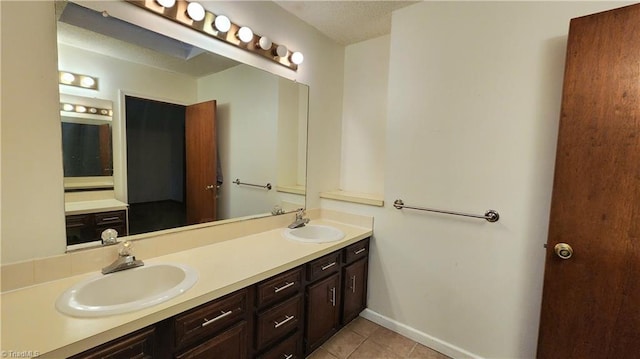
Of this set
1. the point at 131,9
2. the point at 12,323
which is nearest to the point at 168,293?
the point at 12,323

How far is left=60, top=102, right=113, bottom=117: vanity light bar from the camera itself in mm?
1158

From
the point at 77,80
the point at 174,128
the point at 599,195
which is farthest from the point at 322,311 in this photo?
the point at 77,80

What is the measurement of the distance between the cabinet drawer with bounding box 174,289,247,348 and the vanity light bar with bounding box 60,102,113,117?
40.5 inches

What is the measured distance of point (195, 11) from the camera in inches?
57.7

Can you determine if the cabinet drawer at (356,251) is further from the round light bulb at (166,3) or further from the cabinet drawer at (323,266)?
the round light bulb at (166,3)

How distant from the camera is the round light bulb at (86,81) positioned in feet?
4.00

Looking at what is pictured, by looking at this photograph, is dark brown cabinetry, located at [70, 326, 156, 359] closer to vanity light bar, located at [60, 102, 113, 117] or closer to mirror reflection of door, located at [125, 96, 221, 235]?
mirror reflection of door, located at [125, 96, 221, 235]

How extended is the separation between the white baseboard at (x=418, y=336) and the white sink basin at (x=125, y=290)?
156 centimetres

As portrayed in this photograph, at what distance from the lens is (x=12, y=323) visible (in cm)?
86

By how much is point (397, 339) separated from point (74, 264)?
6.69 feet

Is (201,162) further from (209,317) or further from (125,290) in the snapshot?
(209,317)

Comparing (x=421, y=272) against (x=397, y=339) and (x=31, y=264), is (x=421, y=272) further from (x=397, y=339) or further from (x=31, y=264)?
(x=31, y=264)

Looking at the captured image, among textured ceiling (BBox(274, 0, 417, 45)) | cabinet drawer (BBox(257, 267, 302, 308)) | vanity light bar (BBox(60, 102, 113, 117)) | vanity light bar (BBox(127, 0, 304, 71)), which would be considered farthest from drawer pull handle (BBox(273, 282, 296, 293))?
textured ceiling (BBox(274, 0, 417, 45))

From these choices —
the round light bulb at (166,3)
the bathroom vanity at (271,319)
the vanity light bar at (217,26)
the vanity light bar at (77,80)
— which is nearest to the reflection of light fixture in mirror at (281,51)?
the vanity light bar at (217,26)
